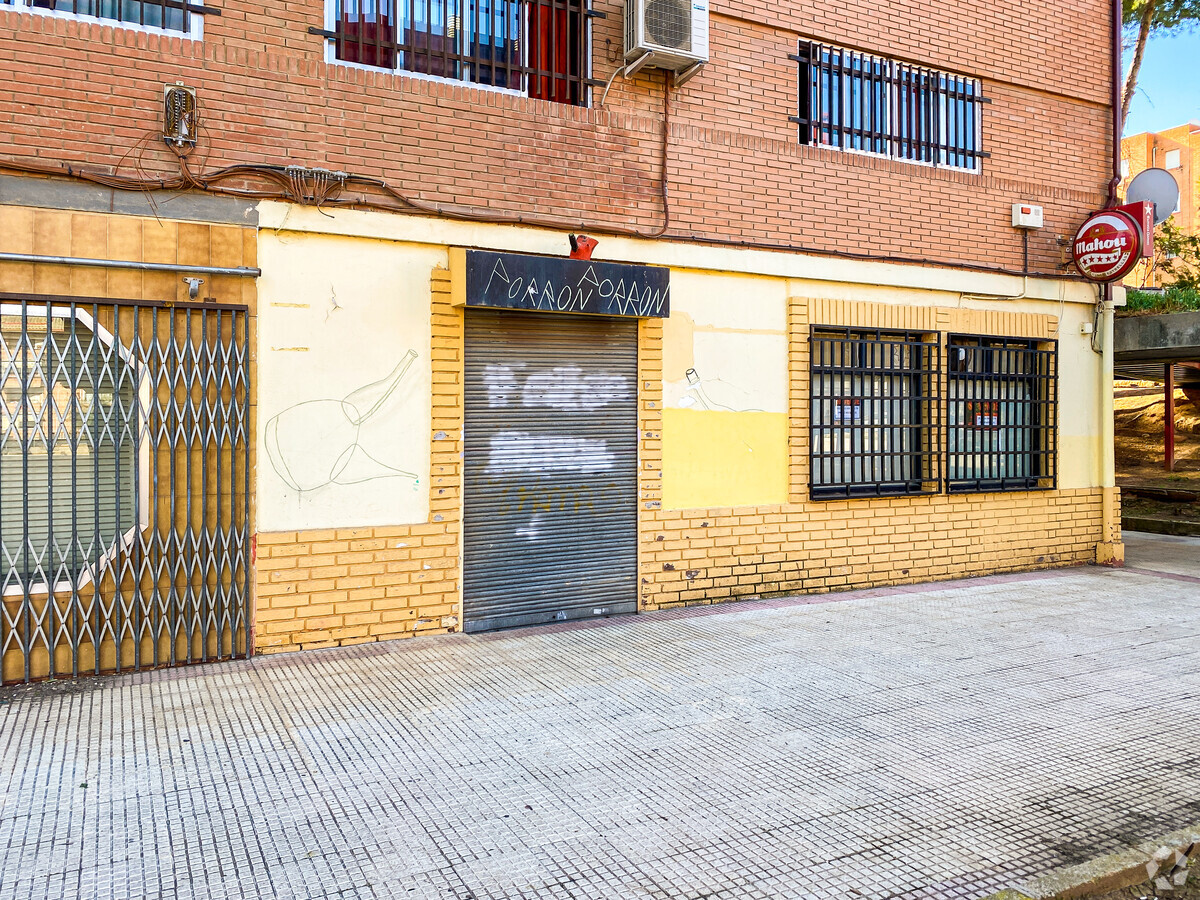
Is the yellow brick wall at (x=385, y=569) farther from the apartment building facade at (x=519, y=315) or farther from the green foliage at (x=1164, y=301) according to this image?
the green foliage at (x=1164, y=301)

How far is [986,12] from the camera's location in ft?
30.3

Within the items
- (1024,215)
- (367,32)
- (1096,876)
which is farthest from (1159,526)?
(367,32)

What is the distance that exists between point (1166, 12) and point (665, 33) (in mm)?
13429

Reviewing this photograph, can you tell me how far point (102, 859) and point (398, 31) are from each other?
593 cm

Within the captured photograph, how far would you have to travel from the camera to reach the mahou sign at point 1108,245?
9.38m

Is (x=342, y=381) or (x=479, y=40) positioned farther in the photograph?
(x=479, y=40)

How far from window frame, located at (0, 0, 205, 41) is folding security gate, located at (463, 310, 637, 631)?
2739 millimetres

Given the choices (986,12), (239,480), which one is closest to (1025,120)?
(986,12)

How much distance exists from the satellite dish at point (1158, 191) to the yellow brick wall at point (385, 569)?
9.09m

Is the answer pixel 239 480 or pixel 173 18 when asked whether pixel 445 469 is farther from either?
pixel 173 18

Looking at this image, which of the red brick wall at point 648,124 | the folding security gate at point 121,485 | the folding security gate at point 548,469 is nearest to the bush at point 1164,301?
the red brick wall at point 648,124

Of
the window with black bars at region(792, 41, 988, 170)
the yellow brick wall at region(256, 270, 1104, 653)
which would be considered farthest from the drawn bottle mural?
the window with black bars at region(792, 41, 988, 170)

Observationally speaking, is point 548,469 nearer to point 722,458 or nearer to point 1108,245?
point 722,458

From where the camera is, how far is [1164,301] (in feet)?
37.2
